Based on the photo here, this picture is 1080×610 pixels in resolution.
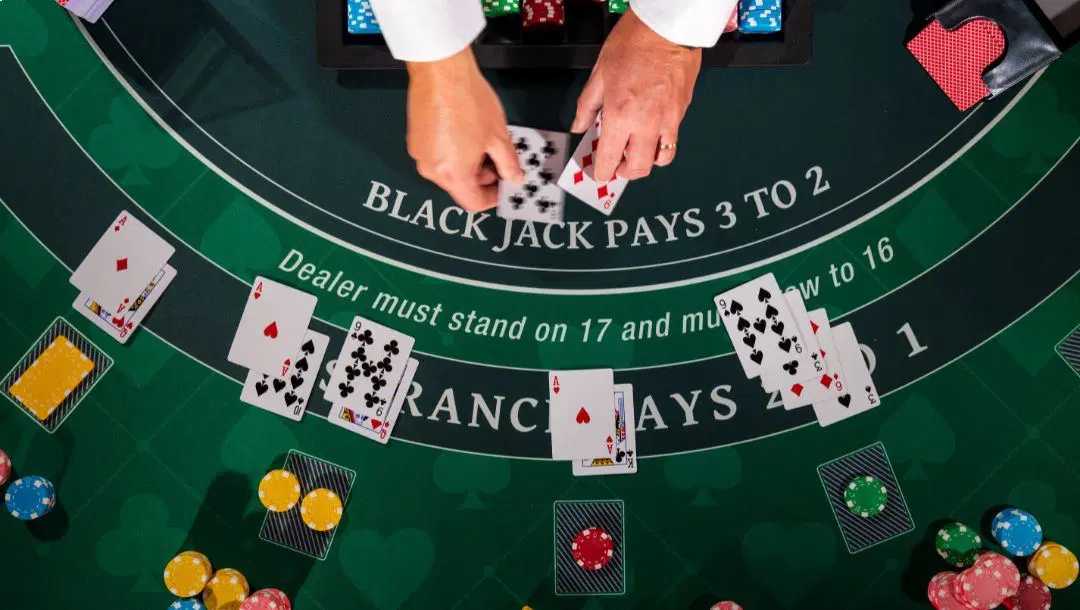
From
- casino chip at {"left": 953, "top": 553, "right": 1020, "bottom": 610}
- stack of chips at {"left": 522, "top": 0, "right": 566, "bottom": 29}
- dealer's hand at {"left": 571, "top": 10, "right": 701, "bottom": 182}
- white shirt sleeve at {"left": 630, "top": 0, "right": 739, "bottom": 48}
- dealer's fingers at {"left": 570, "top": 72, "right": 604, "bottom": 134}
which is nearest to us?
white shirt sleeve at {"left": 630, "top": 0, "right": 739, "bottom": 48}

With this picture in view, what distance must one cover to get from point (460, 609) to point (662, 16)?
1.94 metres

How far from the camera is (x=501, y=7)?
9.53 ft

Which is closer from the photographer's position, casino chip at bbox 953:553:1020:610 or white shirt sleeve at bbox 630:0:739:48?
white shirt sleeve at bbox 630:0:739:48

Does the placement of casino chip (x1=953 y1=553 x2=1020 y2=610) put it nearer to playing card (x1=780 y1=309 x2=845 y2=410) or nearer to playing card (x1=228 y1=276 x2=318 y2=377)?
playing card (x1=780 y1=309 x2=845 y2=410)

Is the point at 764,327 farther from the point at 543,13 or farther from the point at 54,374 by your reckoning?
the point at 54,374

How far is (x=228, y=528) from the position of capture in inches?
123

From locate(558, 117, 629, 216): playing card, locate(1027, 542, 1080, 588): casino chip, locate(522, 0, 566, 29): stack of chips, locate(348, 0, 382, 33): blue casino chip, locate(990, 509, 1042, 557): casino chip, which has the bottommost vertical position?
locate(1027, 542, 1080, 588): casino chip

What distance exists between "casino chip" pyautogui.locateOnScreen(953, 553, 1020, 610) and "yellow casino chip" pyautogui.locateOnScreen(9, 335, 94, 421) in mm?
2806

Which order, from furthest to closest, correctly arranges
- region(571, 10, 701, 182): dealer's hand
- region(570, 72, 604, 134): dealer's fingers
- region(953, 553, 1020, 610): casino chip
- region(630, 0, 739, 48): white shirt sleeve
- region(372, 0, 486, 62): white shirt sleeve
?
region(953, 553, 1020, 610): casino chip
region(570, 72, 604, 134): dealer's fingers
region(571, 10, 701, 182): dealer's hand
region(630, 0, 739, 48): white shirt sleeve
region(372, 0, 486, 62): white shirt sleeve

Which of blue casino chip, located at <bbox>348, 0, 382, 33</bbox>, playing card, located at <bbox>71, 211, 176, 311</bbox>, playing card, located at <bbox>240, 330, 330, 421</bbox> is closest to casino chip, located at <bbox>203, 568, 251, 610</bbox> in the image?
playing card, located at <bbox>240, 330, 330, 421</bbox>

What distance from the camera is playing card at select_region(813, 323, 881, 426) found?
313cm

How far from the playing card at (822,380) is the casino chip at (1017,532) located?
2.11 feet

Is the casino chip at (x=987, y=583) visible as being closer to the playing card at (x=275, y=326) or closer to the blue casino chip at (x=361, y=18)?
the playing card at (x=275, y=326)

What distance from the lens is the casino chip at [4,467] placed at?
3123 millimetres
